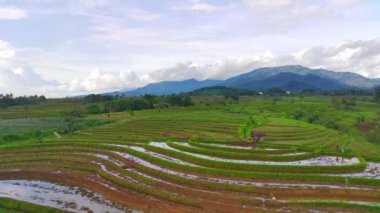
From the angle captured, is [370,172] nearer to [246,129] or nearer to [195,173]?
[195,173]

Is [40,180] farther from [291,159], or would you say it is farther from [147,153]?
[291,159]

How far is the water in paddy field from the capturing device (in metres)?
26.2

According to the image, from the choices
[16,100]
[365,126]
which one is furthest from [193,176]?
[16,100]

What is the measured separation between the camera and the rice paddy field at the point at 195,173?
25875 mm

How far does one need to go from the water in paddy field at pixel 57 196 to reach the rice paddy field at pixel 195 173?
77 mm

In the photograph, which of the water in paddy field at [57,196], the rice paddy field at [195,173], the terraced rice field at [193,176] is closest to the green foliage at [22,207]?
the rice paddy field at [195,173]

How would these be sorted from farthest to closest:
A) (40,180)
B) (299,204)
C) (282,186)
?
1. (40,180)
2. (282,186)
3. (299,204)

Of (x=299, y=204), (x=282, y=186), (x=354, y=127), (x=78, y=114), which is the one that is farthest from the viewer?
(x=78, y=114)

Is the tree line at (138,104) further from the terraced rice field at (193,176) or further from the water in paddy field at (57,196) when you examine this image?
the water in paddy field at (57,196)

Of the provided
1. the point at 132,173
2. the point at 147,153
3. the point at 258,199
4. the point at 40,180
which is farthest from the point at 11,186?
the point at 258,199

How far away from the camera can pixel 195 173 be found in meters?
33.2

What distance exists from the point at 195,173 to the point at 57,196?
39.7 ft

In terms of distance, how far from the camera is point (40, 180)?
1366 inches

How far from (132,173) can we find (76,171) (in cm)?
641
